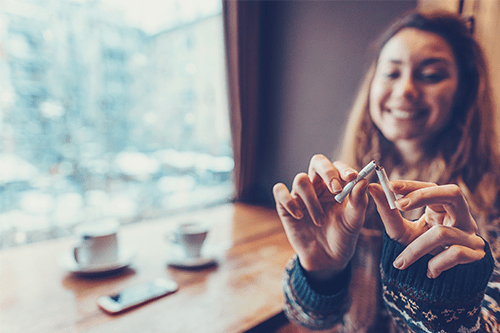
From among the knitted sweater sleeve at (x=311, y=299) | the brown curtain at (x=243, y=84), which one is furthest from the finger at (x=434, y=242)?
the brown curtain at (x=243, y=84)

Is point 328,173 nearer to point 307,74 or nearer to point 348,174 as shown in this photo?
point 348,174

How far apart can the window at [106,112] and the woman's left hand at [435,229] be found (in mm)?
1081

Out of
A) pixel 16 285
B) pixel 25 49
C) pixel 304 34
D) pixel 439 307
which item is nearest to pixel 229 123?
pixel 304 34

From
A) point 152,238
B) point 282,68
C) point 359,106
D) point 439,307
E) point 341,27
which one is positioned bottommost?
point 152,238

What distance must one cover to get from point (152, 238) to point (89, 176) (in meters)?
0.36

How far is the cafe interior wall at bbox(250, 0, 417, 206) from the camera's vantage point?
140 centimetres

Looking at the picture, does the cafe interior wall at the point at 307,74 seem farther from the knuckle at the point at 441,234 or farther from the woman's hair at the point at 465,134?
the knuckle at the point at 441,234

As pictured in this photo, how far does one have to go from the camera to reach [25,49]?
1018mm

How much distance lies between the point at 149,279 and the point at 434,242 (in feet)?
2.12

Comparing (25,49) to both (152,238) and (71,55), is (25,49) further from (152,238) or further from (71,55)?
(152,238)

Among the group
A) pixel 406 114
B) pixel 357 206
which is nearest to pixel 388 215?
pixel 357 206

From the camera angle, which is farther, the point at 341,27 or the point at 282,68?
the point at 282,68

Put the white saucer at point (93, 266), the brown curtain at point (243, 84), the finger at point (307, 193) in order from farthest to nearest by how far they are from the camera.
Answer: the brown curtain at point (243, 84), the white saucer at point (93, 266), the finger at point (307, 193)

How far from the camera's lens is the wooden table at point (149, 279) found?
604 millimetres
